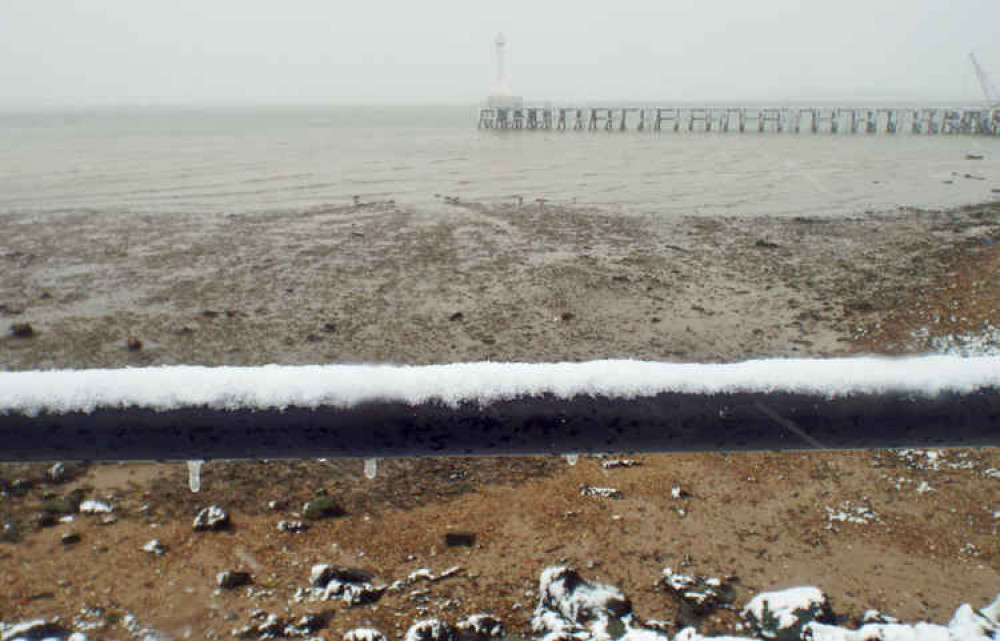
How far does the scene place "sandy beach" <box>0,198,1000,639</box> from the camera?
179 inches

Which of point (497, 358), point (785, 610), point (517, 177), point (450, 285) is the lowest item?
point (497, 358)

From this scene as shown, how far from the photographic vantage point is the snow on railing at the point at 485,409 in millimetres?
951

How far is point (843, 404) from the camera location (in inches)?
39.3

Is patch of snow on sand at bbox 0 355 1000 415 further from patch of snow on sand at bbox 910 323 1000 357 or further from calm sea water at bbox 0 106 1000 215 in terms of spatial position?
calm sea water at bbox 0 106 1000 215

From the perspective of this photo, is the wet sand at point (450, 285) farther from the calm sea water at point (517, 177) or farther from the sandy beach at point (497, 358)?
the calm sea water at point (517, 177)

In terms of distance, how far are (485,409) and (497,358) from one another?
8135mm

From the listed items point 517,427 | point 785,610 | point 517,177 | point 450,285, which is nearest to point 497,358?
point 450,285

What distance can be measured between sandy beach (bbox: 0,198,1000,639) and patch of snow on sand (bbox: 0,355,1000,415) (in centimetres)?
348

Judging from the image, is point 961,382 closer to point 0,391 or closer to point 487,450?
point 487,450

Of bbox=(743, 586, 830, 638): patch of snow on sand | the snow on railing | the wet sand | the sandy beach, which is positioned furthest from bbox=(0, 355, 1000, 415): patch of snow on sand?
the wet sand

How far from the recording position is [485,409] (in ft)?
3.20

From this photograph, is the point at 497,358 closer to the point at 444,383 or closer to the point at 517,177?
the point at 444,383

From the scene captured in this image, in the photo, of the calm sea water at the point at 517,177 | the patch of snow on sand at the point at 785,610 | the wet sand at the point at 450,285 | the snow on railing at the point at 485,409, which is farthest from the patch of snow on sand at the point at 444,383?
the calm sea water at the point at 517,177

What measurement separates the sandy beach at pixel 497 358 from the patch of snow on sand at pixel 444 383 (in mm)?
3475
